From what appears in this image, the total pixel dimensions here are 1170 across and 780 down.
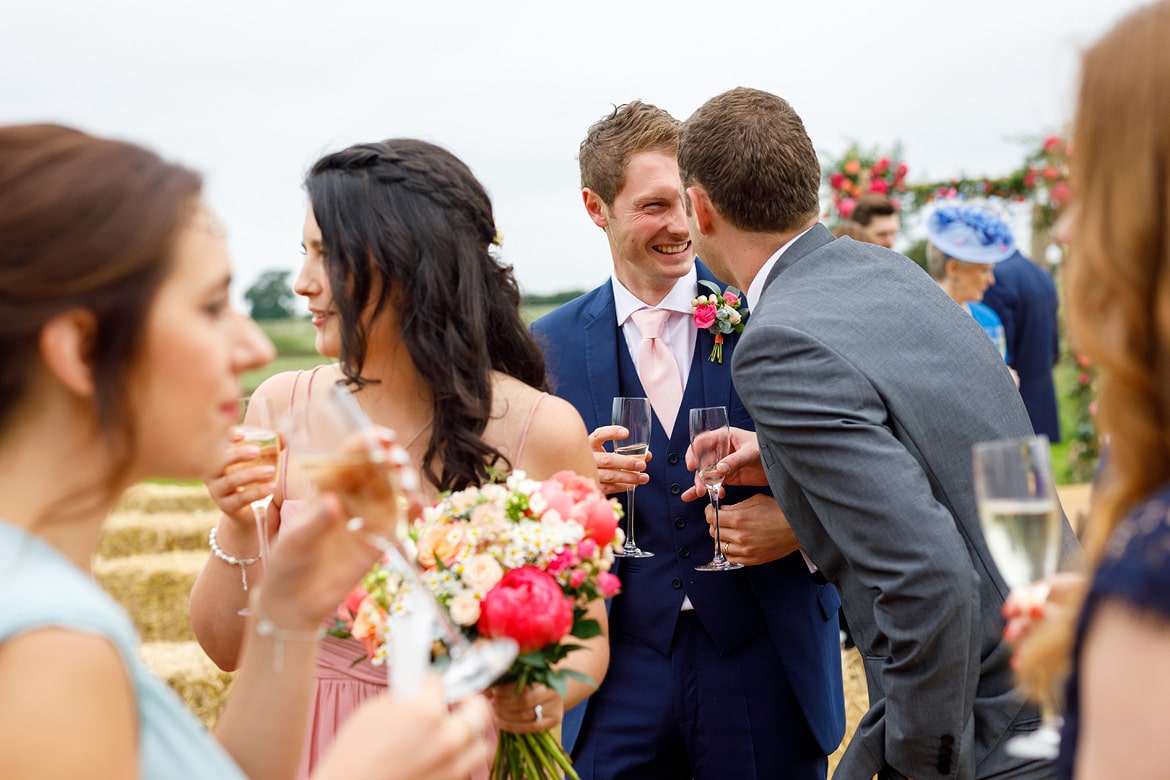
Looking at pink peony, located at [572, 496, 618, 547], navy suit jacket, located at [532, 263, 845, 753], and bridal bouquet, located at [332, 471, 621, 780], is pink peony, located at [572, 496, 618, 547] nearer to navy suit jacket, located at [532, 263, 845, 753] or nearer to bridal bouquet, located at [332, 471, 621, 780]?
bridal bouquet, located at [332, 471, 621, 780]

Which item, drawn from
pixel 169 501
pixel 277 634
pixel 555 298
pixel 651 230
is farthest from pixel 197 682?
pixel 169 501

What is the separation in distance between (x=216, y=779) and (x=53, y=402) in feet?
1.71

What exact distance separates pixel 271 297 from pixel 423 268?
7030 millimetres

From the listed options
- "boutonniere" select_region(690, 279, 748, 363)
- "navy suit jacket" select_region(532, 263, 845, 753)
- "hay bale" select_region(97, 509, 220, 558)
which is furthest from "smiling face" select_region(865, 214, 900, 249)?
"hay bale" select_region(97, 509, 220, 558)

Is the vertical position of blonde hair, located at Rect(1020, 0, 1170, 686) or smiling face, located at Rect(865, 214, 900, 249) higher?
blonde hair, located at Rect(1020, 0, 1170, 686)

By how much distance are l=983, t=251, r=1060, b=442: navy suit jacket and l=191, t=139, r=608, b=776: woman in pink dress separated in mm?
5886

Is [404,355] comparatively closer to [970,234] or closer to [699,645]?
[699,645]

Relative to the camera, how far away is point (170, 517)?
11820mm

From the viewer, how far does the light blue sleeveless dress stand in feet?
4.23

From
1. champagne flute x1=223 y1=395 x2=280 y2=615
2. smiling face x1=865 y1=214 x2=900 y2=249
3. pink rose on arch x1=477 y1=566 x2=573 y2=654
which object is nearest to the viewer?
pink rose on arch x1=477 y1=566 x2=573 y2=654

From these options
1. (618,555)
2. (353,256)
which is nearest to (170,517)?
(618,555)

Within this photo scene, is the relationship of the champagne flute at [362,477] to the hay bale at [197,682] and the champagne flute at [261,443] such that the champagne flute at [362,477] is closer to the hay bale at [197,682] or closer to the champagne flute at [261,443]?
the champagne flute at [261,443]

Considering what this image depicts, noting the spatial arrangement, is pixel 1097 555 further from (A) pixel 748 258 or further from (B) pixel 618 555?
(B) pixel 618 555

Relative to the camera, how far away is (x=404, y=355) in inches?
113
